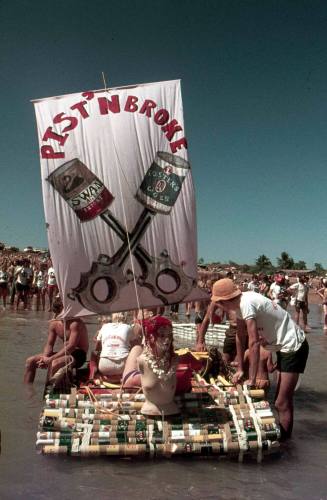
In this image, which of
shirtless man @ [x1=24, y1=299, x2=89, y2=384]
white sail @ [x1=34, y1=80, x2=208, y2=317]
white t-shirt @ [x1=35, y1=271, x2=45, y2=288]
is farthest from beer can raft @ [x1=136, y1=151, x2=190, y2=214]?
white t-shirt @ [x1=35, y1=271, x2=45, y2=288]

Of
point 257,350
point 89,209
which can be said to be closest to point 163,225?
point 89,209

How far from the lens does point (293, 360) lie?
5.44 meters

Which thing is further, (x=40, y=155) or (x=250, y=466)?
(x=40, y=155)

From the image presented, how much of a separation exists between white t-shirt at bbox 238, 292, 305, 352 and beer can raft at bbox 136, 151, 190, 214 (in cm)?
205

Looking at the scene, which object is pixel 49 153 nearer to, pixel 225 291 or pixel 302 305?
pixel 225 291

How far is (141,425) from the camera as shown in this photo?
5.23 m

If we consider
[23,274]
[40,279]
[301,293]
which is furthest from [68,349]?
[40,279]

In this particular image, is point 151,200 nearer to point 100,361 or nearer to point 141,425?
point 100,361

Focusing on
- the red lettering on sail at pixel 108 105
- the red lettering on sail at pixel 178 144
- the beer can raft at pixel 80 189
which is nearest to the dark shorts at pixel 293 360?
the beer can raft at pixel 80 189

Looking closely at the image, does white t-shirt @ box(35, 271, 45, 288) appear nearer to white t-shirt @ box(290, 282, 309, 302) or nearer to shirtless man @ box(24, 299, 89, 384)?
white t-shirt @ box(290, 282, 309, 302)

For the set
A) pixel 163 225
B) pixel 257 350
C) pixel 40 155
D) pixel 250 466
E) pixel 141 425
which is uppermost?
pixel 40 155

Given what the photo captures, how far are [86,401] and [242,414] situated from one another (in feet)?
5.08

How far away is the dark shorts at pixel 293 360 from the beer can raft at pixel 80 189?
9.18 ft

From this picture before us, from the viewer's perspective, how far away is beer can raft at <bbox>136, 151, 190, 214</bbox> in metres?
7.08
